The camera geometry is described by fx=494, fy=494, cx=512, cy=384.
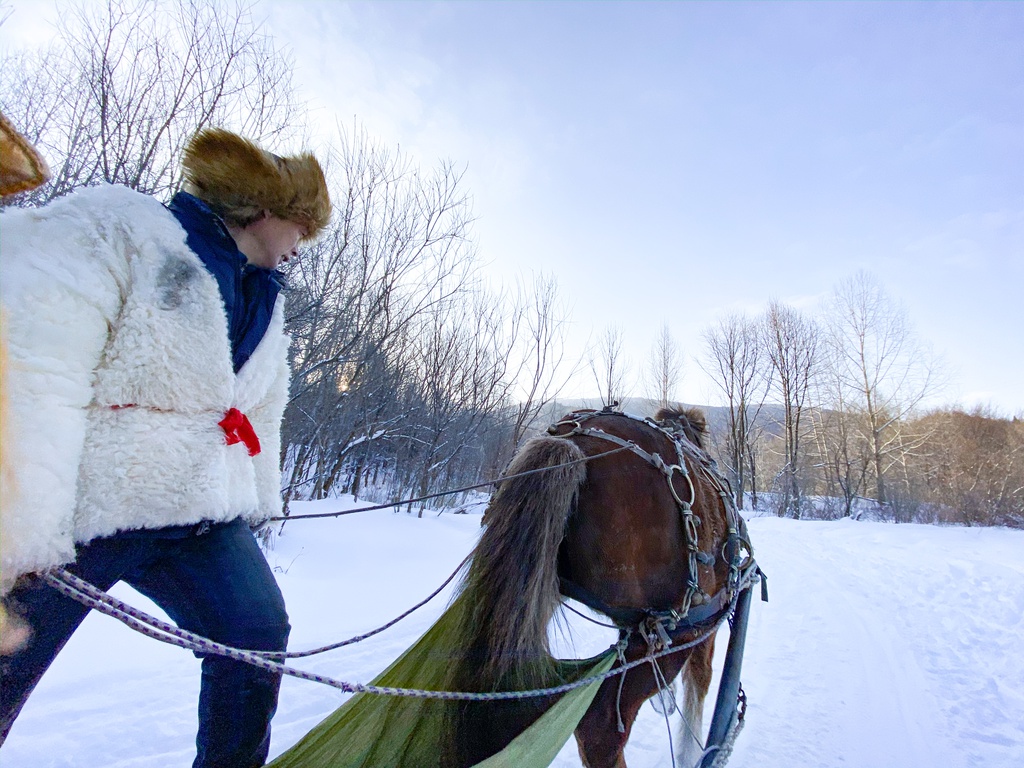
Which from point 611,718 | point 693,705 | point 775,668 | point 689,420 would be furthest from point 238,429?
point 775,668

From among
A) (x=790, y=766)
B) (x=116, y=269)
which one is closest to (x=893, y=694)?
(x=790, y=766)

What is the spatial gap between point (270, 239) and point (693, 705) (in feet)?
9.59

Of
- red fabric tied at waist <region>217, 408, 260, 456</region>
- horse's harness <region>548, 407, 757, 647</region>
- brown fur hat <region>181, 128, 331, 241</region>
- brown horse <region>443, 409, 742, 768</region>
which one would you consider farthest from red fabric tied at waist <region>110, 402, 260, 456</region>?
horse's harness <region>548, 407, 757, 647</region>

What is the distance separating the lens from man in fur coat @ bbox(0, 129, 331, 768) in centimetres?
85

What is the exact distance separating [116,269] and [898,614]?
22.6 ft

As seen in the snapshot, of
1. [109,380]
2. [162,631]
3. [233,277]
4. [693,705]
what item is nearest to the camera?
[109,380]

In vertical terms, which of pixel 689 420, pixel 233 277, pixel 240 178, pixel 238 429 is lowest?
pixel 238 429

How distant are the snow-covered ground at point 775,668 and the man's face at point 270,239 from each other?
162cm

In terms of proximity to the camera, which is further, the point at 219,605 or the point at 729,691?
the point at 729,691

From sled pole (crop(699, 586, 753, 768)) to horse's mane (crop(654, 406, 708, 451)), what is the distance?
0.86 metres

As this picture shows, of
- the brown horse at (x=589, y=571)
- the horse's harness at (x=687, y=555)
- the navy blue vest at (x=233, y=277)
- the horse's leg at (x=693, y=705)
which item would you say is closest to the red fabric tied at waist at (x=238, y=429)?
the navy blue vest at (x=233, y=277)

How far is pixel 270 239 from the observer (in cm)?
134

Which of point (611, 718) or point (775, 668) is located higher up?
point (611, 718)

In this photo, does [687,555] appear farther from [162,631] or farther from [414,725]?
[162,631]
